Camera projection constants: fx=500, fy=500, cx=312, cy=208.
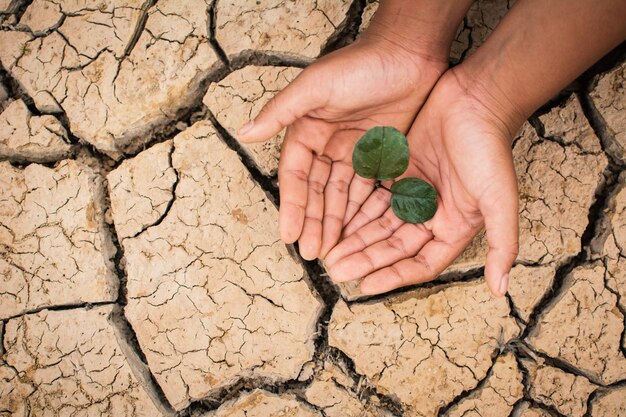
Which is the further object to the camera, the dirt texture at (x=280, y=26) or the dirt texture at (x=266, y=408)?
the dirt texture at (x=280, y=26)

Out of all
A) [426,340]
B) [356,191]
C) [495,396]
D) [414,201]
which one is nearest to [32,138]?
[356,191]

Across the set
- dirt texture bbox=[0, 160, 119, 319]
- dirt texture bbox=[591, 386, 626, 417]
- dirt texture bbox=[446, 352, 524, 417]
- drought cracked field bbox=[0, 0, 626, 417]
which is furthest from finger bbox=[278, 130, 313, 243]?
dirt texture bbox=[591, 386, 626, 417]

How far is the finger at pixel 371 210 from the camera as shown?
1.86m

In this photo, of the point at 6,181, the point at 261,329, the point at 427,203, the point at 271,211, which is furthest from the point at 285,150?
the point at 6,181

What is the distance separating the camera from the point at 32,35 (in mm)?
2213

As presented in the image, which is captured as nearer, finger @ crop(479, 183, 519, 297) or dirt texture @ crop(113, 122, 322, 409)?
finger @ crop(479, 183, 519, 297)

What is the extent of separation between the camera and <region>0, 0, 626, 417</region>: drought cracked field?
1.99 meters

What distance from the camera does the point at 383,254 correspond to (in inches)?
69.8

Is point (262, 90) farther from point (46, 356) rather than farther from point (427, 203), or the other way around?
point (46, 356)

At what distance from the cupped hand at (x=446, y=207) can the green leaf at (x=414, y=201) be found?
81 mm

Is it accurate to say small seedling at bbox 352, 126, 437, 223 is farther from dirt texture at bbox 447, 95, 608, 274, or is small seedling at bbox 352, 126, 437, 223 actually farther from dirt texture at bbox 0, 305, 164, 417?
dirt texture at bbox 0, 305, 164, 417

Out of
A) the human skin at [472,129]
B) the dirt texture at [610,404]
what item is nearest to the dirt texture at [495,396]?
the dirt texture at [610,404]

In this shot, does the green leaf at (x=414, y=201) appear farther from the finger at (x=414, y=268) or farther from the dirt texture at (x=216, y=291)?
the dirt texture at (x=216, y=291)

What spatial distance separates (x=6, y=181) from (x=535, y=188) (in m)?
2.24
